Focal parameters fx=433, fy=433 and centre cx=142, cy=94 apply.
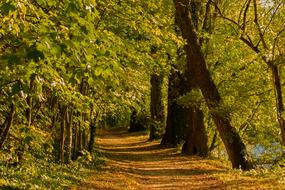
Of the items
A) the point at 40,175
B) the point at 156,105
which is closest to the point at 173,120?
the point at 156,105

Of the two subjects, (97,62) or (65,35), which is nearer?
(65,35)

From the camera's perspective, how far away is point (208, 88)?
16828 millimetres

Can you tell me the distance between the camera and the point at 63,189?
40.3 ft

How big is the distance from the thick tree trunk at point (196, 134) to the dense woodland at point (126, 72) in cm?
6

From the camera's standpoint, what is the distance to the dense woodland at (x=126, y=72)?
5172 mm

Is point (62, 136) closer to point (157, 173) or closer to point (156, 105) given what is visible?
point (157, 173)

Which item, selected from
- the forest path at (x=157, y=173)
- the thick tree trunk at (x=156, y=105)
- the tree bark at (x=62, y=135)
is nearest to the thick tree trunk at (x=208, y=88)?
the forest path at (x=157, y=173)

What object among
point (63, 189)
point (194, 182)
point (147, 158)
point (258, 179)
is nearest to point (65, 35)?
point (63, 189)

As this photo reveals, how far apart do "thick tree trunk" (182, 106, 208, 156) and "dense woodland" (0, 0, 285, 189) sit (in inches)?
2.3

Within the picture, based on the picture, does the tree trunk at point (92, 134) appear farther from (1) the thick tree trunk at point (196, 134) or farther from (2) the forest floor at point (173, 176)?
(1) the thick tree trunk at point (196, 134)

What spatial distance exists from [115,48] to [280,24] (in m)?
13.3

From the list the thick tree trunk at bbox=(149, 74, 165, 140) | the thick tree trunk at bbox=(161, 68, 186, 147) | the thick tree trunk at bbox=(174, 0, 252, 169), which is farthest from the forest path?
the thick tree trunk at bbox=(149, 74, 165, 140)

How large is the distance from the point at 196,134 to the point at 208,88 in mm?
7008

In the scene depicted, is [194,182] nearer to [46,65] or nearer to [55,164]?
[55,164]
